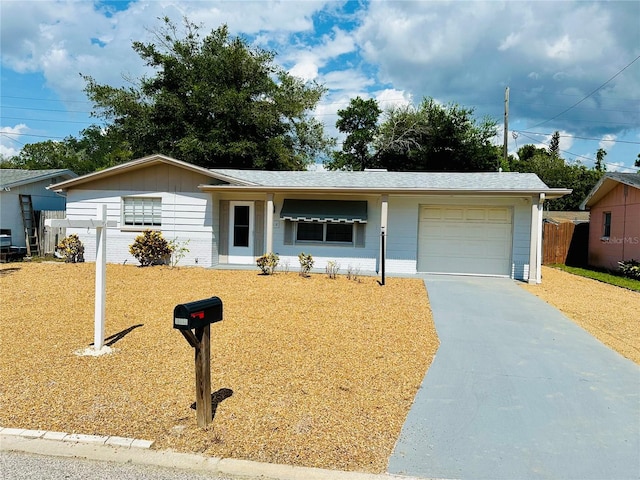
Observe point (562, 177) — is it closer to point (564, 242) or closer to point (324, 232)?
point (564, 242)

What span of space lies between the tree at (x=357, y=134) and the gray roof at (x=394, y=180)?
15.0 metres

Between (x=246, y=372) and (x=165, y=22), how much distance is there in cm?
2701

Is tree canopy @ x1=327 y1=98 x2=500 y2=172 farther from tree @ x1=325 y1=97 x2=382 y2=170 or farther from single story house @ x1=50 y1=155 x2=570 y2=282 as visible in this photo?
single story house @ x1=50 y1=155 x2=570 y2=282

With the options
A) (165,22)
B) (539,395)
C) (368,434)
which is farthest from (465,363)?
(165,22)

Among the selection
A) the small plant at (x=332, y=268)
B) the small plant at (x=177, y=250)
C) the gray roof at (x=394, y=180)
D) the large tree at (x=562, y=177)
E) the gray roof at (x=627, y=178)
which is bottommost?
the small plant at (x=332, y=268)

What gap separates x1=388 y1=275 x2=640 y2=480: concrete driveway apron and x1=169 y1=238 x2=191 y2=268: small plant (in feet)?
29.1

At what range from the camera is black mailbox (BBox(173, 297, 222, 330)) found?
139 inches

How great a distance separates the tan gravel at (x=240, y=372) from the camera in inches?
143

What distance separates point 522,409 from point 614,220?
1636cm

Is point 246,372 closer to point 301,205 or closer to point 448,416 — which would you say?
point 448,416

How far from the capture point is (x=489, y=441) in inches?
143

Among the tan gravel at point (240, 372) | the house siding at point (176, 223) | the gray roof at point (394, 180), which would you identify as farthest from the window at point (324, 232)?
the tan gravel at point (240, 372)

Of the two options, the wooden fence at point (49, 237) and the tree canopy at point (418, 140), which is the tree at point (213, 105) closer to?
the tree canopy at point (418, 140)

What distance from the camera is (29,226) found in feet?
57.2
